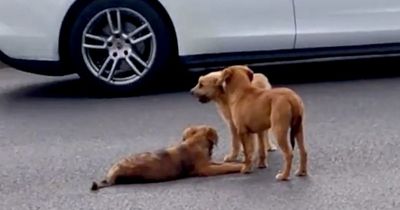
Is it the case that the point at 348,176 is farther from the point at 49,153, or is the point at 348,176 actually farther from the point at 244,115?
the point at 49,153

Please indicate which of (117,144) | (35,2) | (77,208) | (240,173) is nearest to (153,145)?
(117,144)

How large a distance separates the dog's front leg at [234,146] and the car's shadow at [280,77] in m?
2.41

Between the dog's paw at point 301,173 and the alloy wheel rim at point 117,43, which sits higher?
the alloy wheel rim at point 117,43

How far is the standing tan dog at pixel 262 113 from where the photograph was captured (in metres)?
5.62

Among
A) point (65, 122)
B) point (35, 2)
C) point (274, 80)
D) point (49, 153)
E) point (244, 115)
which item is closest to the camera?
point (244, 115)

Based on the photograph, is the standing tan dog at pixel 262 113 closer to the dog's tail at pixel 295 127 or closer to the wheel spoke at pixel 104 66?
the dog's tail at pixel 295 127

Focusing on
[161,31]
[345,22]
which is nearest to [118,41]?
[161,31]

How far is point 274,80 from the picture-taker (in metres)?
9.00

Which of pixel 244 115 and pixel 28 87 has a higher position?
pixel 244 115

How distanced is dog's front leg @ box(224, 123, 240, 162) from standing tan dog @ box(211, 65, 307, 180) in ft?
0.57

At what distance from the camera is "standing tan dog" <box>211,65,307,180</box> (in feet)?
18.4

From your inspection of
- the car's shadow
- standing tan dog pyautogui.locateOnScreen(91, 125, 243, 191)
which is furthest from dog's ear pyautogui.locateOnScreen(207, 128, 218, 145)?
the car's shadow

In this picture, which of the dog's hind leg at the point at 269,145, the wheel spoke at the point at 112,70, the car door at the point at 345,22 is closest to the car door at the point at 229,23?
the car door at the point at 345,22

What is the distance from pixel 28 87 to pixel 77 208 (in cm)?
414
